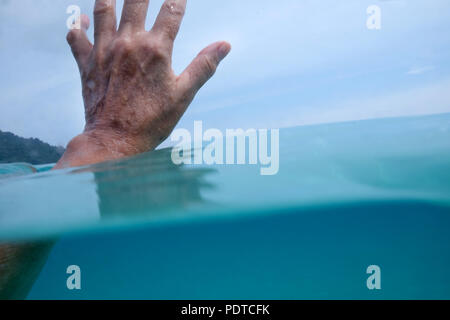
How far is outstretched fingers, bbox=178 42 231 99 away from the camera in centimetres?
325

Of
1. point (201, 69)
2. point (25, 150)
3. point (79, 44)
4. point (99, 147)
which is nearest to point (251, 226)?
point (99, 147)

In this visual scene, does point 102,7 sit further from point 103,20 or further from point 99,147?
point 99,147

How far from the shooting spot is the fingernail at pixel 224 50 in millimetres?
3357

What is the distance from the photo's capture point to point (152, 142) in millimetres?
3275

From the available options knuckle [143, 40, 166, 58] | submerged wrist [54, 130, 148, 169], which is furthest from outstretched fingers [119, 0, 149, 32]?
submerged wrist [54, 130, 148, 169]

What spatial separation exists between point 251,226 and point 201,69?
77.5 inches

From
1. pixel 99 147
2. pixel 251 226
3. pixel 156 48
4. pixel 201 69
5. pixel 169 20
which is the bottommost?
pixel 251 226

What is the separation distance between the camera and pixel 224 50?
3.38 m

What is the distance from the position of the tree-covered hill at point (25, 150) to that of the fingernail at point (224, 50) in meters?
6.57

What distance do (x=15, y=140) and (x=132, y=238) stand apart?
7.79m

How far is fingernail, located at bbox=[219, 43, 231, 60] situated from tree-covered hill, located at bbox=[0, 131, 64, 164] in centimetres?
657

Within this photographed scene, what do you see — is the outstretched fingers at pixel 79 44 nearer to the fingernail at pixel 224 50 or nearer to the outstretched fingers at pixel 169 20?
the outstretched fingers at pixel 169 20

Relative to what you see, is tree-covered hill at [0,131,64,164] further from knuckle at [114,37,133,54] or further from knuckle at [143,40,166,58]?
knuckle at [143,40,166,58]
